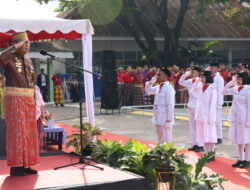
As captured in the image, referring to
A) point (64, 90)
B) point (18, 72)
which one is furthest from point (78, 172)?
point (64, 90)

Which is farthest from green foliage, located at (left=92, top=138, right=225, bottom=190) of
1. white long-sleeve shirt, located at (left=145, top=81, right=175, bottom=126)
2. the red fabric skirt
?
white long-sleeve shirt, located at (left=145, top=81, right=175, bottom=126)

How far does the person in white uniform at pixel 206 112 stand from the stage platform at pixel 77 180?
11.0ft

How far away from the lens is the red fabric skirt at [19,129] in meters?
6.04

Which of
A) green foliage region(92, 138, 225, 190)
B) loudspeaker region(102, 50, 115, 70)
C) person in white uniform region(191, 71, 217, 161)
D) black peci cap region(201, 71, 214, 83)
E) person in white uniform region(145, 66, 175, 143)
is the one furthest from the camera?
loudspeaker region(102, 50, 115, 70)

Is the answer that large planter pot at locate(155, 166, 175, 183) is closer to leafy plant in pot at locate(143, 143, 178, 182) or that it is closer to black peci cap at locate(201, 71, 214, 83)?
leafy plant in pot at locate(143, 143, 178, 182)

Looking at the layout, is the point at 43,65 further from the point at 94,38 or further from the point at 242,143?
the point at 242,143

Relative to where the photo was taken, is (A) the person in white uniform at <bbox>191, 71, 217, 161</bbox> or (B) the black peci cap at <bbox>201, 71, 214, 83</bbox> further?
(B) the black peci cap at <bbox>201, 71, 214, 83</bbox>

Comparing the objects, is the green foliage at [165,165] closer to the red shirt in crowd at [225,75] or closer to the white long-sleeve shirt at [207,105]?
the white long-sleeve shirt at [207,105]

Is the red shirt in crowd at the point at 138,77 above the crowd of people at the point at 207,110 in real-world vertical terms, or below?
above

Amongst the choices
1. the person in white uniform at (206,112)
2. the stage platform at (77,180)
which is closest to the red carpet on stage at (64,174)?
the stage platform at (77,180)

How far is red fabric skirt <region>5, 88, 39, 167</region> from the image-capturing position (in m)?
6.04

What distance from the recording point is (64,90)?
2708 cm

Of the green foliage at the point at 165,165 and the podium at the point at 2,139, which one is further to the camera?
the podium at the point at 2,139

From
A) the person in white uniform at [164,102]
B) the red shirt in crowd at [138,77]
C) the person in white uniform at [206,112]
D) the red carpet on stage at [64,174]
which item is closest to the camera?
the red carpet on stage at [64,174]
